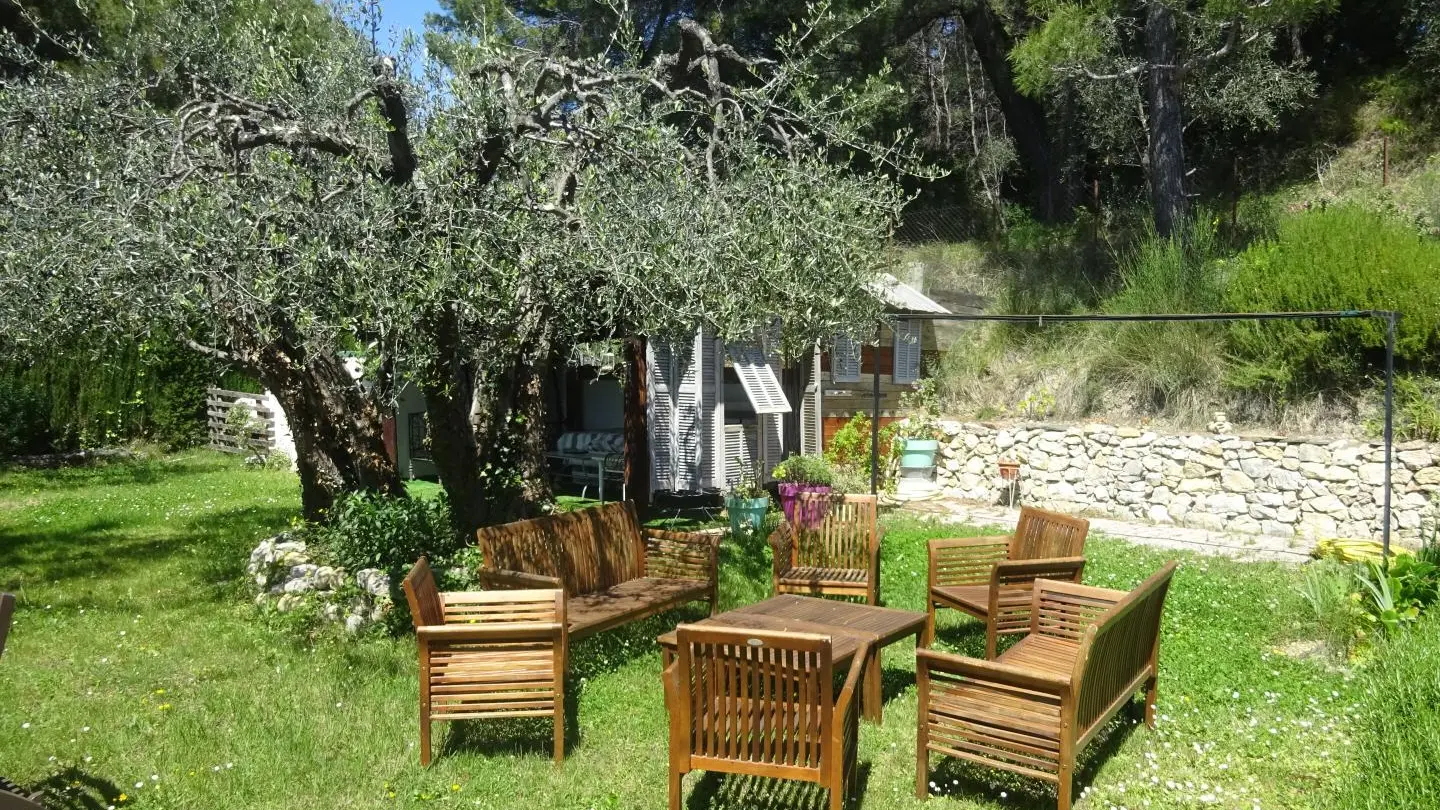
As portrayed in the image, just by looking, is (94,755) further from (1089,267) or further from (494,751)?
(1089,267)

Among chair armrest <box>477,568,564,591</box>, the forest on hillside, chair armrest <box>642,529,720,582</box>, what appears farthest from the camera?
the forest on hillside

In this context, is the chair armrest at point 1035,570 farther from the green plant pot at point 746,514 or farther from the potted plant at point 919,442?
the potted plant at point 919,442

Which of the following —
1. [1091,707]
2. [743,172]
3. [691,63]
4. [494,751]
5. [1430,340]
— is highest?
[691,63]

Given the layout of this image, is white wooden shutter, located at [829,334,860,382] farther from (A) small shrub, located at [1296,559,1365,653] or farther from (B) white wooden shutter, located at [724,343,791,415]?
(A) small shrub, located at [1296,559,1365,653]

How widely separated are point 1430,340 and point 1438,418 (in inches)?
45.6

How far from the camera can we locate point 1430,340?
10320 millimetres

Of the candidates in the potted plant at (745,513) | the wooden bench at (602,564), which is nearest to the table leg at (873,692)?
the wooden bench at (602,564)

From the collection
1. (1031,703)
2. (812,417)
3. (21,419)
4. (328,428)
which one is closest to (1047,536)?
(1031,703)

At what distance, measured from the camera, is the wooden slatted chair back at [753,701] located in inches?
150

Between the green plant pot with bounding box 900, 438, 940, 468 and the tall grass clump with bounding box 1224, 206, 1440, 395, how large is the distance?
11.2ft

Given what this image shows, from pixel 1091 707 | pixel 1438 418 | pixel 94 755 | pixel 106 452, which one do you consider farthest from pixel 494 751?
pixel 106 452

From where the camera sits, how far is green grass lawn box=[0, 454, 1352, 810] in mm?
4297

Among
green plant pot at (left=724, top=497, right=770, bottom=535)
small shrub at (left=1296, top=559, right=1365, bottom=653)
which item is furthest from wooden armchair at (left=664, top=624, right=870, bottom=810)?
green plant pot at (left=724, top=497, right=770, bottom=535)

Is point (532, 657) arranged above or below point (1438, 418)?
below
